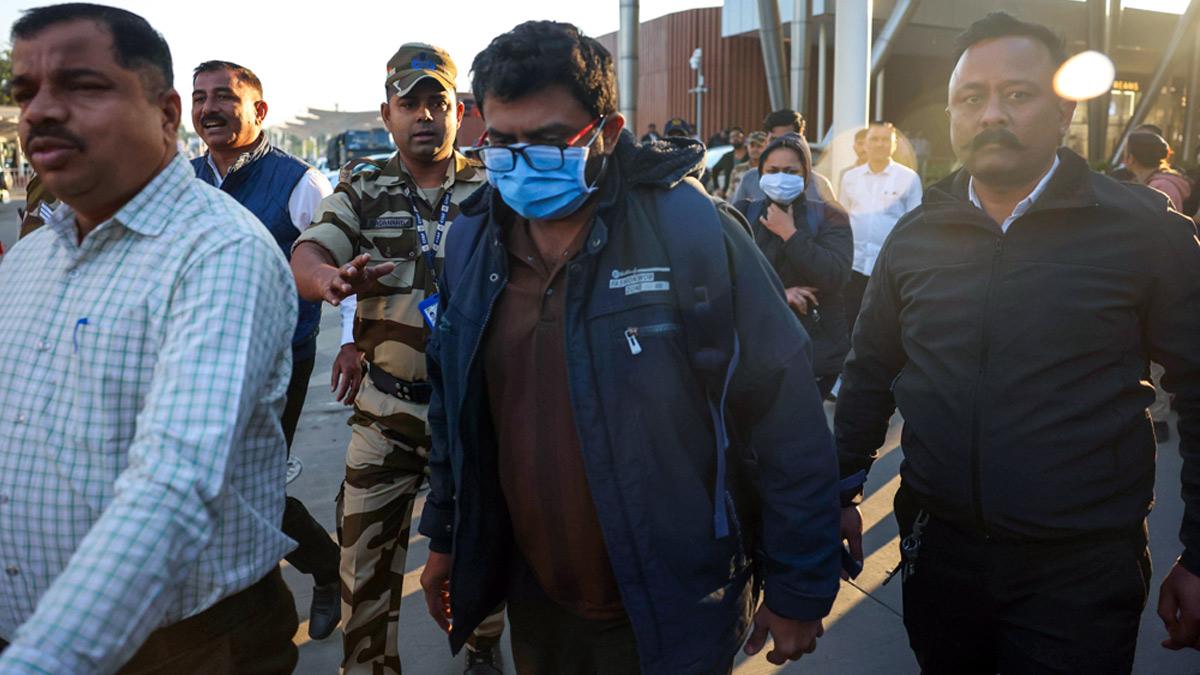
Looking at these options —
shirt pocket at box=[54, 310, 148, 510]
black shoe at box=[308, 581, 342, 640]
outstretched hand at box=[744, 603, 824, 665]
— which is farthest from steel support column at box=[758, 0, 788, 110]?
shirt pocket at box=[54, 310, 148, 510]

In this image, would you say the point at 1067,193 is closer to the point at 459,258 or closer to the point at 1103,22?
the point at 459,258

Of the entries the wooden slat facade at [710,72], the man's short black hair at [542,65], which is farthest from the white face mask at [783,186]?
the wooden slat facade at [710,72]

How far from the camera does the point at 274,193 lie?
3990 millimetres

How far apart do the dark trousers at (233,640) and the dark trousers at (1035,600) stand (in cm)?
160

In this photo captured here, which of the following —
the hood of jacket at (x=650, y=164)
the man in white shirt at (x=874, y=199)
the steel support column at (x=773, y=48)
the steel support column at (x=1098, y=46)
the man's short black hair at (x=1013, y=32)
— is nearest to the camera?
the hood of jacket at (x=650, y=164)

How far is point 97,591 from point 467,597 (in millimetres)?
1046

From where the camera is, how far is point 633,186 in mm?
2043

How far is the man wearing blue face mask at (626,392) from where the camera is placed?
6.27 feet

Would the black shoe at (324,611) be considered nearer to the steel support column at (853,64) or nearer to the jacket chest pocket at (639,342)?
the jacket chest pocket at (639,342)

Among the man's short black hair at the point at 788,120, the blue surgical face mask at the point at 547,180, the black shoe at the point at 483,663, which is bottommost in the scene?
the black shoe at the point at 483,663

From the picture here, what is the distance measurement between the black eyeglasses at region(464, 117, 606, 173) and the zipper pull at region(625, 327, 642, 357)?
0.40m

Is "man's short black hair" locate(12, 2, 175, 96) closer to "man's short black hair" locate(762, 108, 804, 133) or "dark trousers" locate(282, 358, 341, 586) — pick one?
"dark trousers" locate(282, 358, 341, 586)

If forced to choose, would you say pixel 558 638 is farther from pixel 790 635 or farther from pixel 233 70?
pixel 233 70

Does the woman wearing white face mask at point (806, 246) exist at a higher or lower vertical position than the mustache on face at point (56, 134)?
lower
